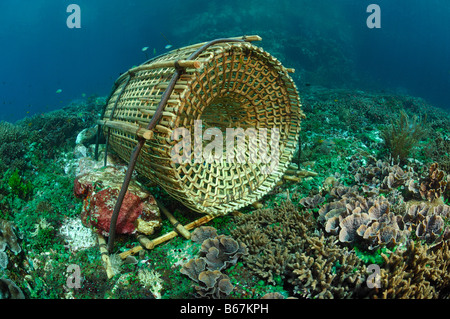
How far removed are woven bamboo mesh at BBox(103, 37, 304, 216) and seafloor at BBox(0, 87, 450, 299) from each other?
0.51 m

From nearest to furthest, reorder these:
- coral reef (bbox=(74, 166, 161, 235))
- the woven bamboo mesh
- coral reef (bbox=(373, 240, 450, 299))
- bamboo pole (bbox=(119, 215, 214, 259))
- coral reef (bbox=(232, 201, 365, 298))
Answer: coral reef (bbox=(373, 240, 450, 299))
coral reef (bbox=(232, 201, 365, 298))
the woven bamboo mesh
bamboo pole (bbox=(119, 215, 214, 259))
coral reef (bbox=(74, 166, 161, 235))

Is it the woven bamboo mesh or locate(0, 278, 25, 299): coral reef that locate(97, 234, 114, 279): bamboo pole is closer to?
locate(0, 278, 25, 299): coral reef

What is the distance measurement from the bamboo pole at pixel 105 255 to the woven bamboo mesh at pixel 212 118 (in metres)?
1.17

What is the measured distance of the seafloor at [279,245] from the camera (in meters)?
2.46

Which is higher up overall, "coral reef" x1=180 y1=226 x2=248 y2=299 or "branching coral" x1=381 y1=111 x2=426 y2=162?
"branching coral" x1=381 y1=111 x2=426 y2=162

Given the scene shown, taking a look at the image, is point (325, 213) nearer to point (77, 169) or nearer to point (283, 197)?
point (283, 197)

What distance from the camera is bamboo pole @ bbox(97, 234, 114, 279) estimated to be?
10.0ft

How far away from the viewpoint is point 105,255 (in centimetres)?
328

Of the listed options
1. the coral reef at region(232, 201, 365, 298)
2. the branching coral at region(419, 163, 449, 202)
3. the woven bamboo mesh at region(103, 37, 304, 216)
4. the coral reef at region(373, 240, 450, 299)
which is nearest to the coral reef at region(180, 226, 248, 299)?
the coral reef at region(232, 201, 365, 298)

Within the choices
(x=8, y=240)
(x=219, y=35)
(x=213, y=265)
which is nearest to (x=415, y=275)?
(x=213, y=265)

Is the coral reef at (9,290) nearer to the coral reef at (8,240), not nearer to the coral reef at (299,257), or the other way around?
the coral reef at (8,240)

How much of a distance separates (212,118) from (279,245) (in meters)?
3.15

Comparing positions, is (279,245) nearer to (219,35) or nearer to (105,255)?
(105,255)
